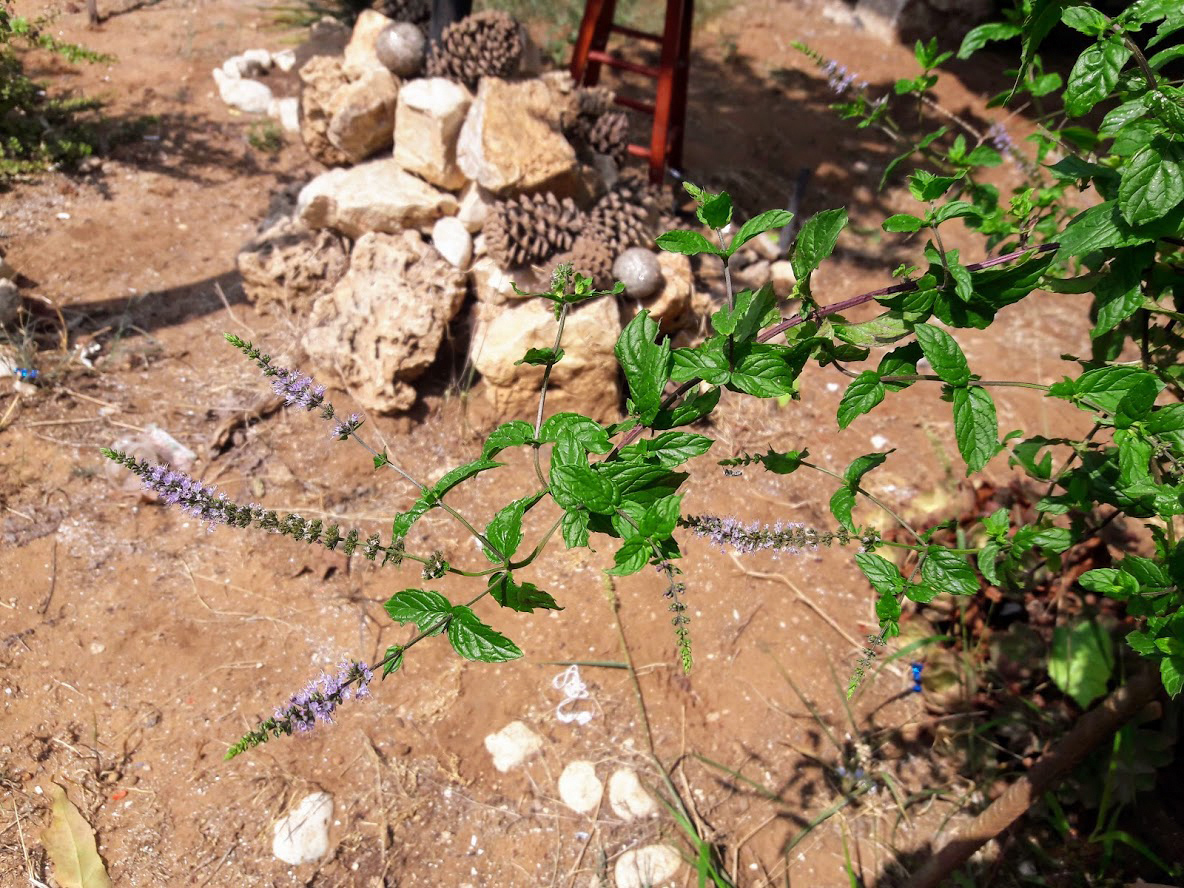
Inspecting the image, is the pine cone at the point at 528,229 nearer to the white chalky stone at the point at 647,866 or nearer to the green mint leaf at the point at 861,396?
the white chalky stone at the point at 647,866

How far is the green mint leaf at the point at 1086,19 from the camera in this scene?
3.98 feet

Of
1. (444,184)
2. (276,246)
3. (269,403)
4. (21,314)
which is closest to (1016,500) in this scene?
(444,184)

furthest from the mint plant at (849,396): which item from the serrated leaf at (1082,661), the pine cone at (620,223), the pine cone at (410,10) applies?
the pine cone at (410,10)

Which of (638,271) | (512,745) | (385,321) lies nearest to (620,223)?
(638,271)

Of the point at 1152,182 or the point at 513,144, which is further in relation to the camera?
the point at 513,144

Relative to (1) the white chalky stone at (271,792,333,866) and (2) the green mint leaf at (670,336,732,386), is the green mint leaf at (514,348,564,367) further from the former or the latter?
(1) the white chalky stone at (271,792,333,866)

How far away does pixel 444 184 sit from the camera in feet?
13.2

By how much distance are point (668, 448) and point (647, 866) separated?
177cm

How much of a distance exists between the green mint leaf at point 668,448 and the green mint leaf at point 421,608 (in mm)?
354

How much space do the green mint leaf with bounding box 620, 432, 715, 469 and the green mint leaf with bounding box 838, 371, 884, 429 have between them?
224 mm

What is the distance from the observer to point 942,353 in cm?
124

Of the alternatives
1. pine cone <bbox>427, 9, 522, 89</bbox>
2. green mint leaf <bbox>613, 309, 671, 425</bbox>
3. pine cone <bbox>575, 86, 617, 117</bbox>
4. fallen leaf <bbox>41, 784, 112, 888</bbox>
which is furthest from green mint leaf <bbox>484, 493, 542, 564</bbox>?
pine cone <bbox>575, 86, 617, 117</bbox>

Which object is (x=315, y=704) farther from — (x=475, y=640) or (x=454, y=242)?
(x=454, y=242)

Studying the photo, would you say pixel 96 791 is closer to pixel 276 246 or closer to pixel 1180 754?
pixel 276 246
